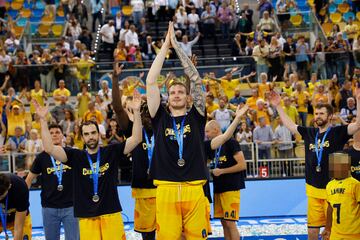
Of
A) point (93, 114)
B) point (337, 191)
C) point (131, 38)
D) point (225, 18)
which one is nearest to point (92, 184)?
point (337, 191)

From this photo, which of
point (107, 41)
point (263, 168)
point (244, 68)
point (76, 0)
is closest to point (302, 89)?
point (244, 68)

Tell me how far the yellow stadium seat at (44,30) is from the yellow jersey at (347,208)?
1795 centimetres

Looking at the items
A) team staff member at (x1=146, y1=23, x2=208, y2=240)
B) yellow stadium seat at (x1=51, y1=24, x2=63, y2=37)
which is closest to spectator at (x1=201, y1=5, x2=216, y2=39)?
yellow stadium seat at (x1=51, y1=24, x2=63, y2=37)

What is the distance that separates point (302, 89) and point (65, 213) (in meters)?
11.7

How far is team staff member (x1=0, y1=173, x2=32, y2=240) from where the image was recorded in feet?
29.3

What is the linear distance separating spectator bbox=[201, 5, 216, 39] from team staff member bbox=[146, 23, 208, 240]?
17376mm

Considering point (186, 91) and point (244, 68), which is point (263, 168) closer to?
point (244, 68)

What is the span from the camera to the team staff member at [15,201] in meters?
8.93

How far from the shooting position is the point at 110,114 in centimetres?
1970

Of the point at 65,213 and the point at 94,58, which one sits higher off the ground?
the point at 94,58

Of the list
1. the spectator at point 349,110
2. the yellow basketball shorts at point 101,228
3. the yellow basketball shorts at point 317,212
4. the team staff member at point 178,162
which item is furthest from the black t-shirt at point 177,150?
the spectator at point 349,110

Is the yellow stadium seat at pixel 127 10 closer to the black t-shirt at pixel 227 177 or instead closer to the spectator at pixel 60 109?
the spectator at pixel 60 109

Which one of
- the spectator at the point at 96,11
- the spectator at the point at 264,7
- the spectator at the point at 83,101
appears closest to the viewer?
the spectator at the point at 83,101

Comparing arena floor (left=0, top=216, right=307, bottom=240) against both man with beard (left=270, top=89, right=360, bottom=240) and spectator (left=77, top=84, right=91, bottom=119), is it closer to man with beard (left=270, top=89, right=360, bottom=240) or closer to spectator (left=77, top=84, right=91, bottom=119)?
man with beard (left=270, top=89, right=360, bottom=240)
